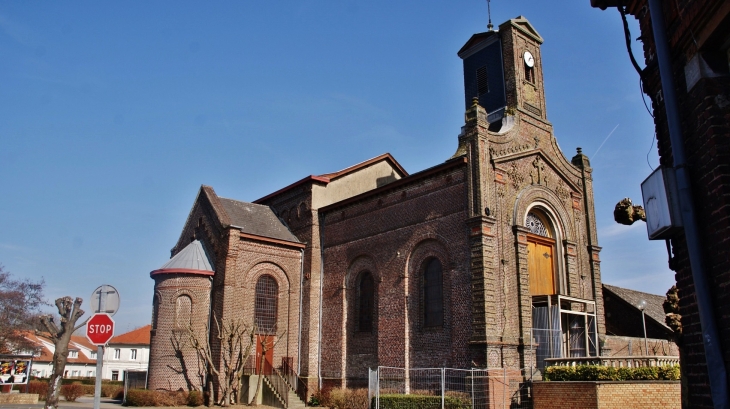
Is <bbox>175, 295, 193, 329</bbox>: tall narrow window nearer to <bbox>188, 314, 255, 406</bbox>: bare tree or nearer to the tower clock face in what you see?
<bbox>188, 314, 255, 406</bbox>: bare tree

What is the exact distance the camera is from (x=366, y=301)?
1050 inches

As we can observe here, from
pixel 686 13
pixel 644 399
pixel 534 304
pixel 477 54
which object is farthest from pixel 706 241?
pixel 477 54

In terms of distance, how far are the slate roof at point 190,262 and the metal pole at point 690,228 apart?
2407 cm

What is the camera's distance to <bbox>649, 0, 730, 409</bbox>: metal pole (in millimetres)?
5070

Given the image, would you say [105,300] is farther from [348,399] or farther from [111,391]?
[111,391]

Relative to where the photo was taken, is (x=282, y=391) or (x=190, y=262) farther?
(x=190, y=262)

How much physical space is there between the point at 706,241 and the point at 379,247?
68.1 feet

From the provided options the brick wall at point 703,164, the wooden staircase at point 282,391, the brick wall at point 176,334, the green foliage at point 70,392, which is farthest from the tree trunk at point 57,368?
the green foliage at point 70,392

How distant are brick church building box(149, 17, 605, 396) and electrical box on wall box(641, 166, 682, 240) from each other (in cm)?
1516

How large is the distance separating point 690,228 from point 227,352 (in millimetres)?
23320

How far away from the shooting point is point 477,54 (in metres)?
28.5

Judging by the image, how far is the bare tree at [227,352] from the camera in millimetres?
25094

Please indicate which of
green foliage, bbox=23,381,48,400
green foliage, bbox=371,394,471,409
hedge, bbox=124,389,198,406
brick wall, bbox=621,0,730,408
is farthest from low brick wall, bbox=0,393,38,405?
brick wall, bbox=621,0,730,408

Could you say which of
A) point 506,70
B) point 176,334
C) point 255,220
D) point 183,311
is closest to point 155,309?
point 183,311
